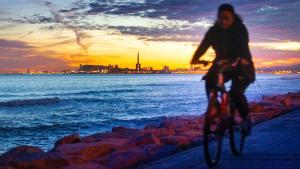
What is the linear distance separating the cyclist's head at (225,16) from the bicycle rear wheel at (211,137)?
987 mm

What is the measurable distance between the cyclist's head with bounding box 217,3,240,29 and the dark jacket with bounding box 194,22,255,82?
53 mm

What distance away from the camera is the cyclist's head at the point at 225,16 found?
221 inches

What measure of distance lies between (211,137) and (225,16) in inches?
56.2

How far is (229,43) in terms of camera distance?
225 inches

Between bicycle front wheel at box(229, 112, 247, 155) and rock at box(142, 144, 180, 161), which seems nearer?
bicycle front wheel at box(229, 112, 247, 155)

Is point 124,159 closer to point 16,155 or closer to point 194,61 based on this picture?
point 194,61

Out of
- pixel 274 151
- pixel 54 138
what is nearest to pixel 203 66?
pixel 274 151

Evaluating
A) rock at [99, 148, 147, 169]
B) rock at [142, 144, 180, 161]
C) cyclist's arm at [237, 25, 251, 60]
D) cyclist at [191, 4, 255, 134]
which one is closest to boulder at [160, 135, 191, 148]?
rock at [142, 144, 180, 161]

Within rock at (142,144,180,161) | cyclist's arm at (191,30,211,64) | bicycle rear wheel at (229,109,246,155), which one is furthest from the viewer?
rock at (142,144,180,161)

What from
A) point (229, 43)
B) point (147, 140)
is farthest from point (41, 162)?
point (229, 43)

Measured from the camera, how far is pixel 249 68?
5.83 meters

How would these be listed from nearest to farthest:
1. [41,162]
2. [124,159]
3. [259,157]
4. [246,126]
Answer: [259,157], [246,126], [124,159], [41,162]

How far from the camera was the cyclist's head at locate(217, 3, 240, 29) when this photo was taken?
A: 5.62 metres

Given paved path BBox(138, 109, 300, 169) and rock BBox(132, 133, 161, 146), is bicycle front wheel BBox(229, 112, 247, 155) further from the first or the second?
rock BBox(132, 133, 161, 146)
